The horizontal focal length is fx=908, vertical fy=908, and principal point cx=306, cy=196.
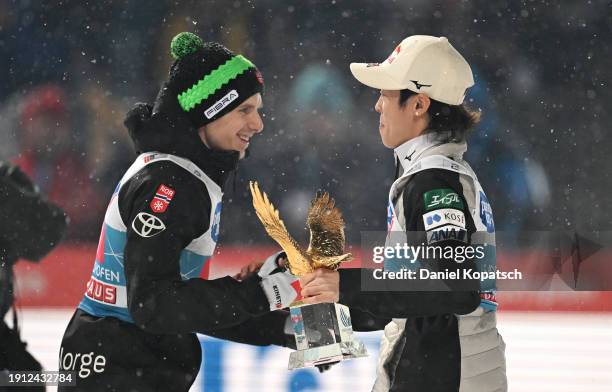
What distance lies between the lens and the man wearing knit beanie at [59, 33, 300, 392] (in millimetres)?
2605

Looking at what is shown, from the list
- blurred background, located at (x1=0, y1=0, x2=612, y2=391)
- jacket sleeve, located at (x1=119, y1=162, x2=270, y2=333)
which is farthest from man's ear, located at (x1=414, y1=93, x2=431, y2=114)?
blurred background, located at (x1=0, y1=0, x2=612, y2=391)

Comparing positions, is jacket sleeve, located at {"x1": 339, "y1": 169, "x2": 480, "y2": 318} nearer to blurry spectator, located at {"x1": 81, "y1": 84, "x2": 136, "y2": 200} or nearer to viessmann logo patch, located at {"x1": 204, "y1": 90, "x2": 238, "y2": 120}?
viessmann logo patch, located at {"x1": 204, "y1": 90, "x2": 238, "y2": 120}

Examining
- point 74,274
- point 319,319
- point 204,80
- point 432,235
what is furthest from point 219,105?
point 74,274

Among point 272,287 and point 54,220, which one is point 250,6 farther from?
point 272,287

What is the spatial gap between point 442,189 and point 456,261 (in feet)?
0.70

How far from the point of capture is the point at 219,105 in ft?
9.99

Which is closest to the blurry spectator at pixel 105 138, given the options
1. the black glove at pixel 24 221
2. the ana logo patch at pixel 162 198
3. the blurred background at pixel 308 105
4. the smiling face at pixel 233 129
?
the blurred background at pixel 308 105

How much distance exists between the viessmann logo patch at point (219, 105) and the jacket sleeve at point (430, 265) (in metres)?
0.78

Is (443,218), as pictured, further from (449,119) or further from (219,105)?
(219,105)

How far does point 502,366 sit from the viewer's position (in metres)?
2.80

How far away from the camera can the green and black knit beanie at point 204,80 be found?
9.92 feet

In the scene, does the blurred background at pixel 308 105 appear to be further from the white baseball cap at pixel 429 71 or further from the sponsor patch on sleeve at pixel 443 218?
the sponsor patch on sleeve at pixel 443 218

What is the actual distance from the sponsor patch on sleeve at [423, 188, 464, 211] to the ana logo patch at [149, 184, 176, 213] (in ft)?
2.50

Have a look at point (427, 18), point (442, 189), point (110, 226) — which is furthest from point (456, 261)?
point (427, 18)
